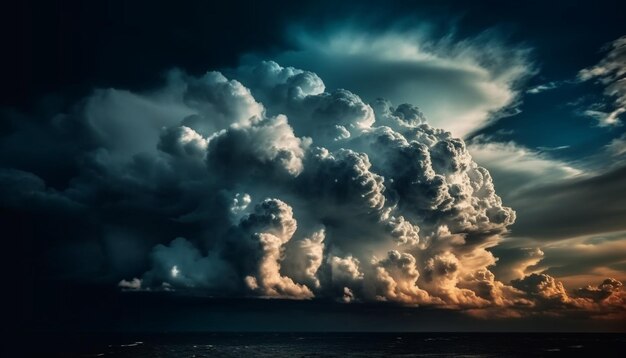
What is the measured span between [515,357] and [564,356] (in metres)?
20.7

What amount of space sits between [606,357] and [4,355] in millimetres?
257831

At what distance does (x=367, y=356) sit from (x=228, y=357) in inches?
2395

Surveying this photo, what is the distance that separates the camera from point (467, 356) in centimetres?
19262

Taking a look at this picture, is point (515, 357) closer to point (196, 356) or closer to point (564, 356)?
point (564, 356)

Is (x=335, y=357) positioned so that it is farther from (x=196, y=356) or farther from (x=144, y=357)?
(x=144, y=357)

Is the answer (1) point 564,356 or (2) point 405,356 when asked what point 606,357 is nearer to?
(1) point 564,356

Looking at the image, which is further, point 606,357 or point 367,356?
point 367,356

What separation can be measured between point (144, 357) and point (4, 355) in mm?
64381

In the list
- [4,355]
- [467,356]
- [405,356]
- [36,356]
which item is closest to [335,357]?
[405,356]

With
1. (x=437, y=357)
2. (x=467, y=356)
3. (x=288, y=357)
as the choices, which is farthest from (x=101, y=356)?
(x=467, y=356)

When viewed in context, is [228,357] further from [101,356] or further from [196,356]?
[101,356]

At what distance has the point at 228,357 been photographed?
188m

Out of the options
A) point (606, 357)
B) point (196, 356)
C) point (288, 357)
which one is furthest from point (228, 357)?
point (606, 357)

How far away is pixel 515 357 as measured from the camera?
18750 cm
